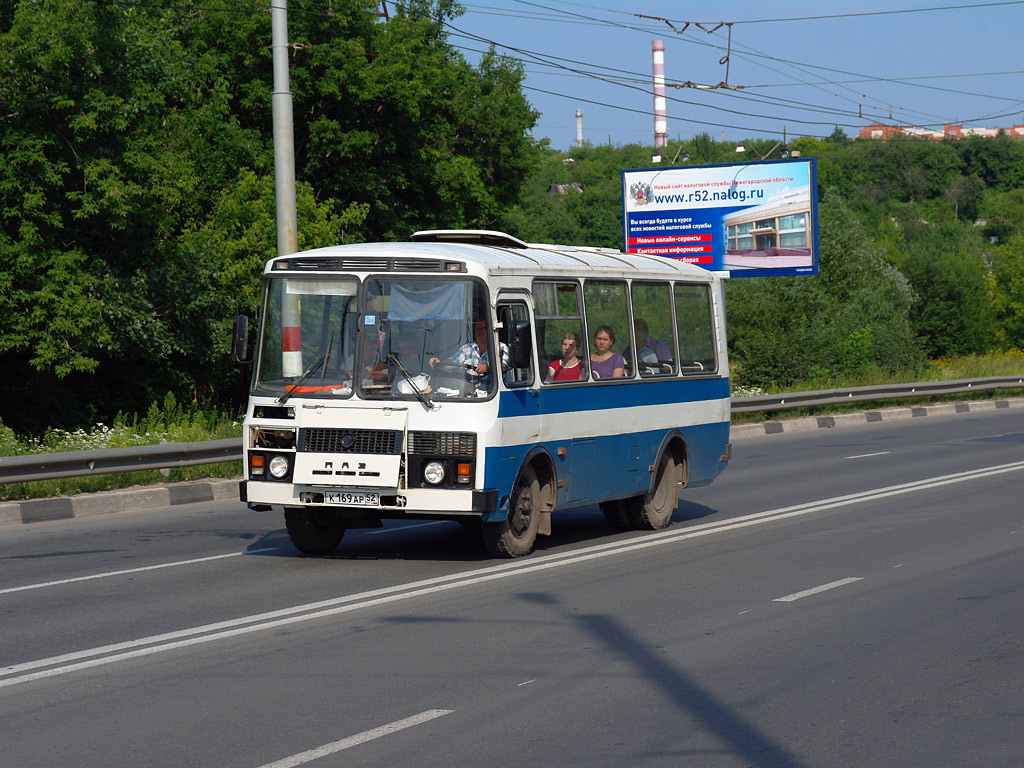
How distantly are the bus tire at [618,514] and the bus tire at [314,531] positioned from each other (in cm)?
295

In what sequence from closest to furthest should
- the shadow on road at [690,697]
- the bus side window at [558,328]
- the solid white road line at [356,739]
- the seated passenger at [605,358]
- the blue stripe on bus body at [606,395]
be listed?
the solid white road line at [356,739], the shadow on road at [690,697], the blue stripe on bus body at [606,395], the bus side window at [558,328], the seated passenger at [605,358]

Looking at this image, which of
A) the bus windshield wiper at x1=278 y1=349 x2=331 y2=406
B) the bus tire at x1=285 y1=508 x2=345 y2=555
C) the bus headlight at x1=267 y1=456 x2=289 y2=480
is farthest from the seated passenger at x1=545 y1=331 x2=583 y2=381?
the bus headlight at x1=267 y1=456 x2=289 y2=480

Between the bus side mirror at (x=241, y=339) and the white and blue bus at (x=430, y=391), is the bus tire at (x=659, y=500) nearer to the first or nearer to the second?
the white and blue bus at (x=430, y=391)

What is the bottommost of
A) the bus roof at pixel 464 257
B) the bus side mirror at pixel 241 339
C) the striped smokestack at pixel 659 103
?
the bus side mirror at pixel 241 339

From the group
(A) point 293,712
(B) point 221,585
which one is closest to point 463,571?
(B) point 221,585

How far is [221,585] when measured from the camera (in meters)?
9.56

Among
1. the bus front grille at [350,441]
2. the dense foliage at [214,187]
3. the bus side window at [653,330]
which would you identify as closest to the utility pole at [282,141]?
the dense foliage at [214,187]

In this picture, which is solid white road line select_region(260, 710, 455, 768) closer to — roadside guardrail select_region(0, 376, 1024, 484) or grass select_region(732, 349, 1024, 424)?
roadside guardrail select_region(0, 376, 1024, 484)

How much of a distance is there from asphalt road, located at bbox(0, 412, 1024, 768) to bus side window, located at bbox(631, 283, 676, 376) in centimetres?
163

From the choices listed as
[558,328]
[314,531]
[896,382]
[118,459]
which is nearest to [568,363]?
[558,328]

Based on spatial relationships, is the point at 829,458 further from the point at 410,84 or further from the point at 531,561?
the point at 410,84

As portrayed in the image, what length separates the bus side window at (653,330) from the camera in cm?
1270

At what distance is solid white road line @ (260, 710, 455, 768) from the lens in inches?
205

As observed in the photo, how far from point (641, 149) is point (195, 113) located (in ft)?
302
